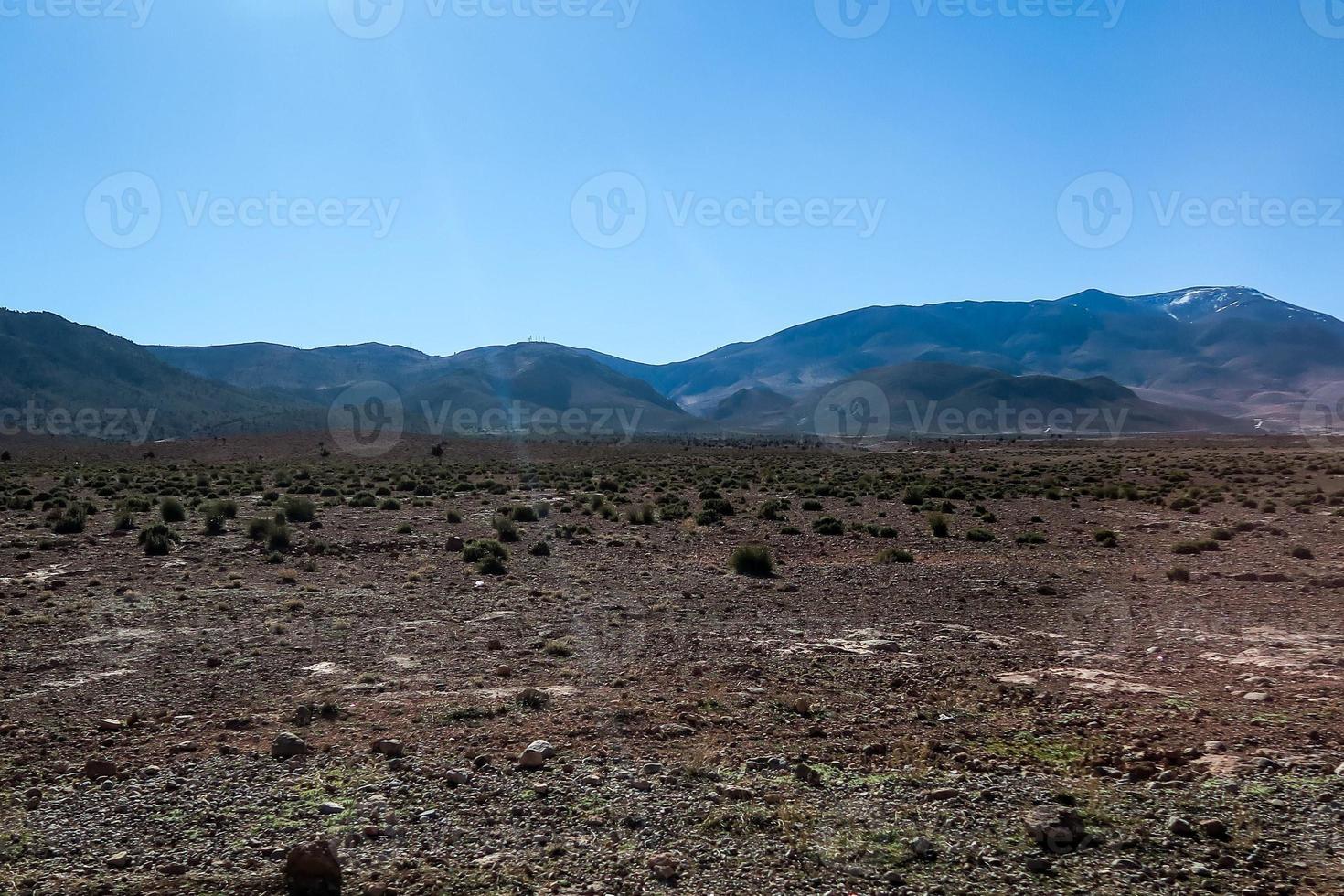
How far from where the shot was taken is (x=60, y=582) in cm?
1636

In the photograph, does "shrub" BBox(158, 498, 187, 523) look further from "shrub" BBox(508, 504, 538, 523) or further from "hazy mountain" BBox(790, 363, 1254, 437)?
"hazy mountain" BBox(790, 363, 1254, 437)

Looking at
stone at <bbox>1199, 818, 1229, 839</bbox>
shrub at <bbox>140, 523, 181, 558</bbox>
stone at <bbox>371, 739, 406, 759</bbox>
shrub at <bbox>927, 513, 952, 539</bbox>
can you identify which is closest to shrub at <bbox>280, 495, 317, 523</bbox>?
shrub at <bbox>140, 523, 181, 558</bbox>

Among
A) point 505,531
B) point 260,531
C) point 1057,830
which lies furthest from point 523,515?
point 1057,830

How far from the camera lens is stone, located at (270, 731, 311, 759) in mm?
7781

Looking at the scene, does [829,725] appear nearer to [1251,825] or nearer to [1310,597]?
[1251,825]

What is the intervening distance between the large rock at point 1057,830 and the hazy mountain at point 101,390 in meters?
109

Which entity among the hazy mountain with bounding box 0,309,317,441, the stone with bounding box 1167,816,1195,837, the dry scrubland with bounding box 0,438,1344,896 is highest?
the hazy mountain with bounding box 0,309,317,441

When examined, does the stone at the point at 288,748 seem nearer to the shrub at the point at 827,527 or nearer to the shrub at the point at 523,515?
the shrub at the point at 827,527

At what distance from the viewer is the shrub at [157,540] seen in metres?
20.2

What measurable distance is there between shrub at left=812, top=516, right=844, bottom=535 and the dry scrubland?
239cm

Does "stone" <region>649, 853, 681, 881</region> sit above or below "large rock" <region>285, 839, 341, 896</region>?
below

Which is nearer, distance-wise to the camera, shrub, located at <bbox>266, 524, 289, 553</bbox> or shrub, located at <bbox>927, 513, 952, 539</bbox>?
shrub, located at <bbox>266, 524, 289, 553</bbox>

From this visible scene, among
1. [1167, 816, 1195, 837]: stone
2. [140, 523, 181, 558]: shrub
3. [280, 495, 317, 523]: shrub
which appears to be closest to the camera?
[1167, 816, 1195, 837]: stone

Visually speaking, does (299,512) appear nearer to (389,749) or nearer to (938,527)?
(938,527)
